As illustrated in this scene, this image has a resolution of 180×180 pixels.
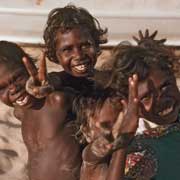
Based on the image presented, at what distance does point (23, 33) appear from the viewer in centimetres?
395

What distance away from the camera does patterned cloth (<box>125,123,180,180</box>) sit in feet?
7.37

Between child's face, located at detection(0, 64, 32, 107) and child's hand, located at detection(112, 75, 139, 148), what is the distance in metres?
0.33

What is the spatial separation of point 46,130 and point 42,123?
0.03 m

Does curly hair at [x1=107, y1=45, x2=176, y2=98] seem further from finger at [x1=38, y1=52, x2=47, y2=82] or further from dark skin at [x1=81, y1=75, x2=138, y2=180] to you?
finger at [x1=38, y1=52, x2=47, y2=82]

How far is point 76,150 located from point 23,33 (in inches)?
80.3

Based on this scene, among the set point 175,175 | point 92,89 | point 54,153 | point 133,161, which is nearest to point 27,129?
point 54,153

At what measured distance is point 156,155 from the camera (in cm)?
239

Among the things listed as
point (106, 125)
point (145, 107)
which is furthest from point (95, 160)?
point (145, 107)

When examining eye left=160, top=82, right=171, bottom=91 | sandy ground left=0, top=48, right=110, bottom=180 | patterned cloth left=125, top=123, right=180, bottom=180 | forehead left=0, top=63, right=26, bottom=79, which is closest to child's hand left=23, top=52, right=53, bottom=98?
forehead left=0, top=63, right=26, bottom=79

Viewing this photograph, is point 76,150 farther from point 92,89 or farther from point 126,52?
point 126,52

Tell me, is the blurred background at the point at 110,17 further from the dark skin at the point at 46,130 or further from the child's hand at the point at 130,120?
the child's hand at the point at 130,120

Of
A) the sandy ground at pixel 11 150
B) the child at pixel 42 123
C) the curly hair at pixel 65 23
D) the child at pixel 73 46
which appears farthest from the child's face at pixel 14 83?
the sandy ground at pixel 11 150

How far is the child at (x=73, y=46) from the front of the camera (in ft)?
6.58

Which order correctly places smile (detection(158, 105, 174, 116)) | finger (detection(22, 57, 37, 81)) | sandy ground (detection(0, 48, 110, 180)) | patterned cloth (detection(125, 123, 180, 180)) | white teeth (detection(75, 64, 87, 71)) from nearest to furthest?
1. finger (detection(22, 57, 37, 81))
2. smile (detection(158, 105, 174, 116))
3. white teeth (detection(75, 64, 87, 71))
4. patterned cloth (detection(125, 123, 180, 180))
5. sandy ground (detection(0, 48, 110, 180))
